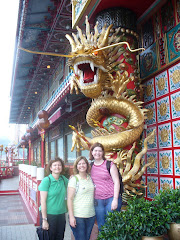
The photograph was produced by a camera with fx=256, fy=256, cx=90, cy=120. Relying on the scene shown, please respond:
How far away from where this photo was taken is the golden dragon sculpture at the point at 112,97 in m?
4.32

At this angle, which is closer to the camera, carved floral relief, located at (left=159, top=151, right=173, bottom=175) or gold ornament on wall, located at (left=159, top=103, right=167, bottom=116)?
carved floral relief, located at (left=159, top=151, right=173, bottom=175)

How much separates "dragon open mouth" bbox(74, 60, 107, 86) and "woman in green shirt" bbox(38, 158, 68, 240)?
5.71 feet

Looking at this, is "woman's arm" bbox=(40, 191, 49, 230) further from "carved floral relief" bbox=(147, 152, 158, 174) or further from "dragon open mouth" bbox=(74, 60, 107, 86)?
"carved floral relief" bbox=(147, 152, 158, 174)

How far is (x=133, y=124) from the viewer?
4453 mm

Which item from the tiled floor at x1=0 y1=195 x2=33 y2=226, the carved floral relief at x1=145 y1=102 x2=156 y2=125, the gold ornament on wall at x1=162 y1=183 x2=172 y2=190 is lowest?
the tiled floor at x1=0 y1=195 x2=33 y2=226

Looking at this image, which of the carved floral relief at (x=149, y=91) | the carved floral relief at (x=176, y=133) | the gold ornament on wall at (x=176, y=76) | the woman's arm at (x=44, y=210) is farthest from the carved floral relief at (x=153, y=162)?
the woman's arm at (x=44, y=210)

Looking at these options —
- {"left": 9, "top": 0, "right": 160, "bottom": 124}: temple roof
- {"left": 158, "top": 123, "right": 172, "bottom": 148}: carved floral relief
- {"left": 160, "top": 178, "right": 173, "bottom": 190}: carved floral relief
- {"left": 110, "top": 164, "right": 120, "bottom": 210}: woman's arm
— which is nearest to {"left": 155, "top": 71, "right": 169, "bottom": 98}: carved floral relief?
{"left": 158, "top": 123, "right": 172, "bottom": 148}: carved floral relief

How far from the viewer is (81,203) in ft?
10.3

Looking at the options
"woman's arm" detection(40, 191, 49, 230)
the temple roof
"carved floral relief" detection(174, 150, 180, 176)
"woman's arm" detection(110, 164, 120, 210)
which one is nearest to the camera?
"woman's arm" detection(110, 164, 120, 210)

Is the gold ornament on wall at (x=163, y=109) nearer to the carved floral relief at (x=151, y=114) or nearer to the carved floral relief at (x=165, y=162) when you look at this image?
the carved floral relief at (x=151, y=114)

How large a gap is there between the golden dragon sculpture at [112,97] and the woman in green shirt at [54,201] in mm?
1225

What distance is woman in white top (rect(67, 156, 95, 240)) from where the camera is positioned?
3123 mm

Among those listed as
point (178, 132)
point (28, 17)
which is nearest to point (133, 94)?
point (178, 132)

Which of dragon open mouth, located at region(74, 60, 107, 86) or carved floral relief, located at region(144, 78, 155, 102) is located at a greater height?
dragon open mouth, located at region(74, 60, 107, 86)
